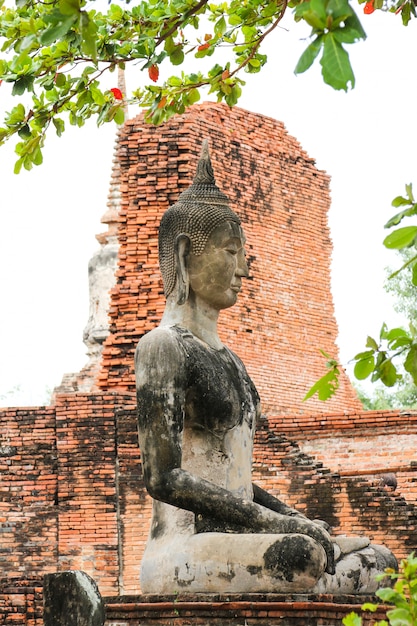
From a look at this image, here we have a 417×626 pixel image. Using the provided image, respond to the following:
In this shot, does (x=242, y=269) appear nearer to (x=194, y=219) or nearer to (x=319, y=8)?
(x=194, y=219)

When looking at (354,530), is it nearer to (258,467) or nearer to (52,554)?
(258,467)

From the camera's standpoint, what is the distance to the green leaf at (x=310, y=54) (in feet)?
11.5

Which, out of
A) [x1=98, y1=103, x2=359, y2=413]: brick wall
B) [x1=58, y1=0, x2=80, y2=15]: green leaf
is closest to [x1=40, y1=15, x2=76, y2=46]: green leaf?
[x1=58, y1=0, x2=80, y2=15]: green leaf

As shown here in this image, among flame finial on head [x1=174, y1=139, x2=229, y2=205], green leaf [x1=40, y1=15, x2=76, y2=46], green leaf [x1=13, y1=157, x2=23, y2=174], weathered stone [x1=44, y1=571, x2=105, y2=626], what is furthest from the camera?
green leaf [x1=13, y1=157, x2=23, y2=174]

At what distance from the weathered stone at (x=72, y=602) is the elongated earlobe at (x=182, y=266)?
58.5 inches

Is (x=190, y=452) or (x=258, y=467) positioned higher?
(x=258, y=467)

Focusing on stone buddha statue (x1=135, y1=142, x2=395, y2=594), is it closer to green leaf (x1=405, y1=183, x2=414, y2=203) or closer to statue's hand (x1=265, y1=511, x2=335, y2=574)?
statue's hand (x1=265, y1=511, x2=335, y2=574)

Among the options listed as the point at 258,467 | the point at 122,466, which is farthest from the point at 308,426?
the point at 122,466

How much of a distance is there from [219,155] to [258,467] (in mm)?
4534

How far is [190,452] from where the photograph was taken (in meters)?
5.70

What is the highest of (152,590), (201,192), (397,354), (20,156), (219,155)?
(219,155)

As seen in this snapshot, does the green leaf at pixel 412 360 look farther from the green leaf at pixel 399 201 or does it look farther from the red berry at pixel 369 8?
the red berry at pixel 369 8

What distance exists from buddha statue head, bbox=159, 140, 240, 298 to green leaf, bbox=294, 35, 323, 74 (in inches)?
97.2

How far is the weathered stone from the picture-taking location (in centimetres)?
493
